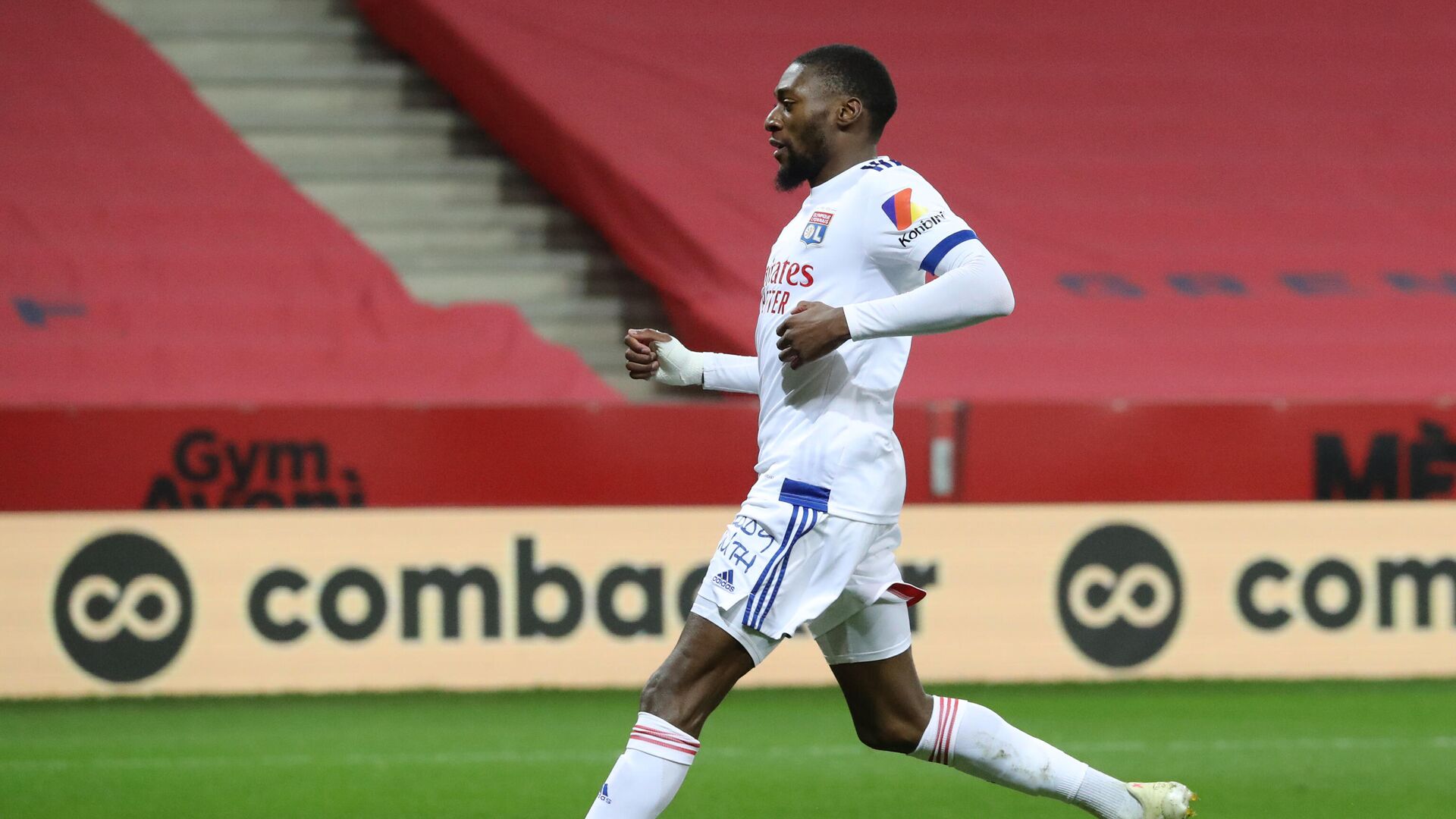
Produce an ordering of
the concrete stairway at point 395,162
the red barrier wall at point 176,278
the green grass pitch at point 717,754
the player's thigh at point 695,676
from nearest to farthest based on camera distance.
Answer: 1. the player's thigh at point 695,676
2. the green grass pitch at point 717,754
3. the red barrier wall at point 176,278
4. the concrete stairway at point 395,162

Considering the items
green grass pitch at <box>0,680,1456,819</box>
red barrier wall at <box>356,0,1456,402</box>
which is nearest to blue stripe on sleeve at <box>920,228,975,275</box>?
green grass pitch at <box>0,680,1456,819</box>

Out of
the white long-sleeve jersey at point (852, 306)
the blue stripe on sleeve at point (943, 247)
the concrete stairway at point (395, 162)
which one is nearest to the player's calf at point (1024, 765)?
the white long-sleeve jersey at point (852, 306)

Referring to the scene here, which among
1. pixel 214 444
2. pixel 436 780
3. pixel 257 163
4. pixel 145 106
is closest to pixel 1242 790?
pixel 436 780

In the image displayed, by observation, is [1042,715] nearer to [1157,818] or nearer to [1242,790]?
[1242,790]

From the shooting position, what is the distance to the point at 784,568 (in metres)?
3.27

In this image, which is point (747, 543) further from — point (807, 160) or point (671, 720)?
point (807, 160)

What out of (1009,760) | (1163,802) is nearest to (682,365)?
(1009,760)

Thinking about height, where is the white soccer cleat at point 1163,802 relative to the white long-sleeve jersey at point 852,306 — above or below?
below

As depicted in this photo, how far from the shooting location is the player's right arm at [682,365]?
365 centimetres

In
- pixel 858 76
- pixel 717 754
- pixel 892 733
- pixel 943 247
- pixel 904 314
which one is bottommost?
pixel 717 754

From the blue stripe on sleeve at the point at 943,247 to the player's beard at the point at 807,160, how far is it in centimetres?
31

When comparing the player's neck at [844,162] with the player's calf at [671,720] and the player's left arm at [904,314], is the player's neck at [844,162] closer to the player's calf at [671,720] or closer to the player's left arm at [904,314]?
the player's left arm at [904,314]

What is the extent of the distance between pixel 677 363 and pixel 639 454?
3896mm

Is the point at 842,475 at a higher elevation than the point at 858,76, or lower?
lower
